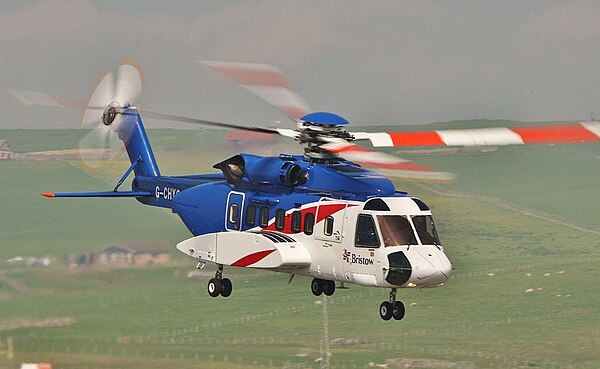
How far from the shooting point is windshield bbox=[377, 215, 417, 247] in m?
30.6

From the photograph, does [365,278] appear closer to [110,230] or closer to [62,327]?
[110,230]

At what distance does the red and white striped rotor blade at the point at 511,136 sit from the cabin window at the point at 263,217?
4.31 m

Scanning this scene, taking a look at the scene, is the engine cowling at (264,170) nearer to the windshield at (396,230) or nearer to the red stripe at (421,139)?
the windshield at (396,230)

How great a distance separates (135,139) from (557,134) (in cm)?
1645

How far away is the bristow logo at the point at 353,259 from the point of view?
1213 inches

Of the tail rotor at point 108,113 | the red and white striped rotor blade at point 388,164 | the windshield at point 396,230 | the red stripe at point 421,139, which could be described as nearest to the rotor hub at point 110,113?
the tail rotor at point 108,113

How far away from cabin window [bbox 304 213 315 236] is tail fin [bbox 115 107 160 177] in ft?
29.3

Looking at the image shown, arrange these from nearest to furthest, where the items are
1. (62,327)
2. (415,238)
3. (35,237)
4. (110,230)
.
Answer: (415,238), (110,230), (35,237), (62,327)

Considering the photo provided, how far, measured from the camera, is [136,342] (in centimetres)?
19162

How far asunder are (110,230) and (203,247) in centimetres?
7895

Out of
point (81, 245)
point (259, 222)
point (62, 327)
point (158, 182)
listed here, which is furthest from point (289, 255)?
point (62, 327)

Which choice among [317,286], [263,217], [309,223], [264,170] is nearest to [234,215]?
[263,217]

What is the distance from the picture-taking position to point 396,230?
101 ft

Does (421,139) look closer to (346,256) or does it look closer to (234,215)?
(346,256)
